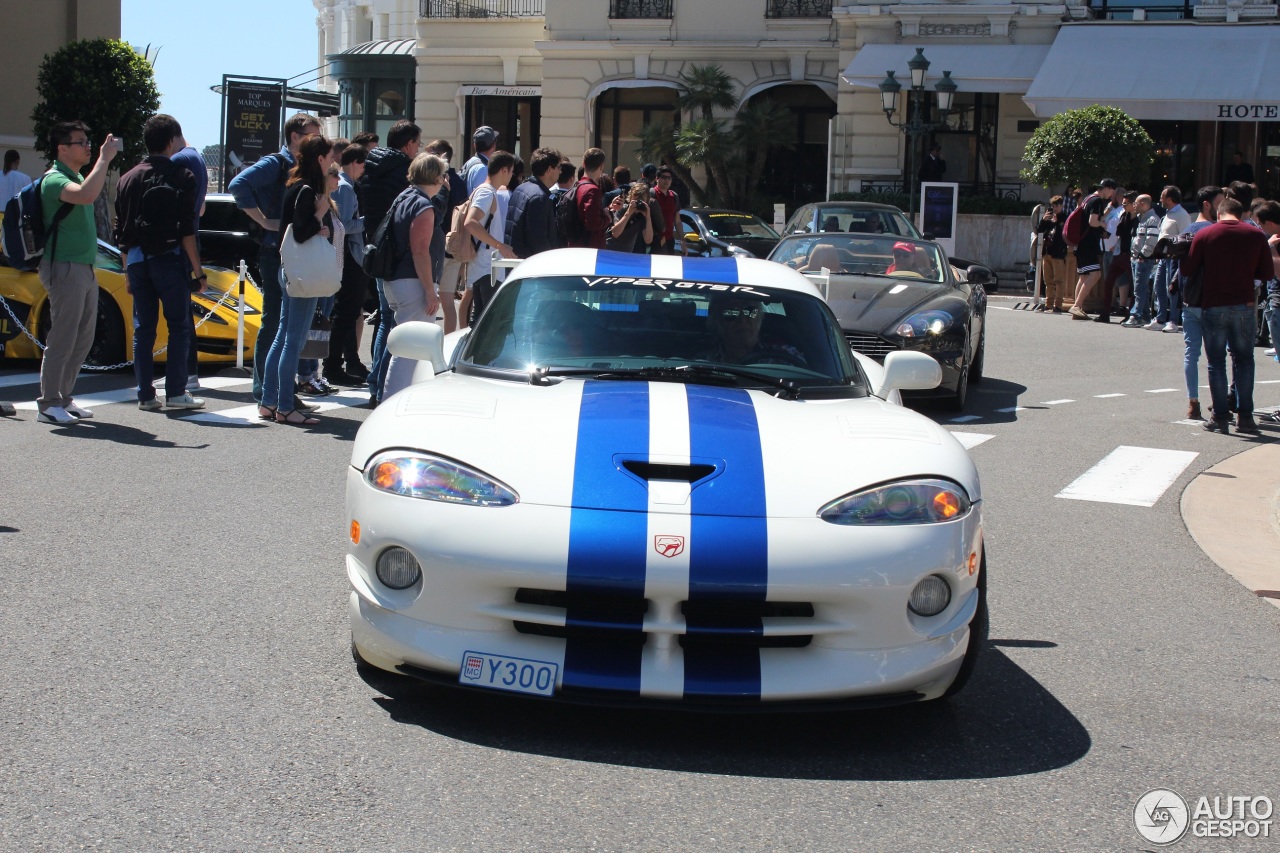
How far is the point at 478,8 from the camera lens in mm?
41312


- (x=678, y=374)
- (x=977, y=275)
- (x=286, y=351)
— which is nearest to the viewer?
(x=678, y=374)

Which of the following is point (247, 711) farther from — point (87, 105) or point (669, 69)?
point (669, 69)

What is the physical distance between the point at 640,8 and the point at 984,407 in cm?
2783

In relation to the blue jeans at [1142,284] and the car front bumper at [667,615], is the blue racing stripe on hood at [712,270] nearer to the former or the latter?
the car front bumper at [667,615]

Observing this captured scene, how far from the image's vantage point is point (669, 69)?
38.0 m

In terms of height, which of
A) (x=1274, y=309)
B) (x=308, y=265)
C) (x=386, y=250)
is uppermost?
(x=386, y=250)

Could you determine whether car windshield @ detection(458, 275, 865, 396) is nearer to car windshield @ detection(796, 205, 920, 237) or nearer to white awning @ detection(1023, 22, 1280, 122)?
car windshield @ detection(796, 205, 920, 237)

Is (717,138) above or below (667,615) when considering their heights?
above

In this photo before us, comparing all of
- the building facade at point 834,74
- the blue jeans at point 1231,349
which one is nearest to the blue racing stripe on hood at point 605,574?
the blue jeans at point 1231,349

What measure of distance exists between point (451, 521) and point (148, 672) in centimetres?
121

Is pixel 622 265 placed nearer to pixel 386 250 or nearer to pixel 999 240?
pixel 386 250

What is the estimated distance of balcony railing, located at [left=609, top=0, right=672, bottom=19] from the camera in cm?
3794

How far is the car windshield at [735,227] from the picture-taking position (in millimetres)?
25109

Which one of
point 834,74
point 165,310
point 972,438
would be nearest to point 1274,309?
point 972,438
